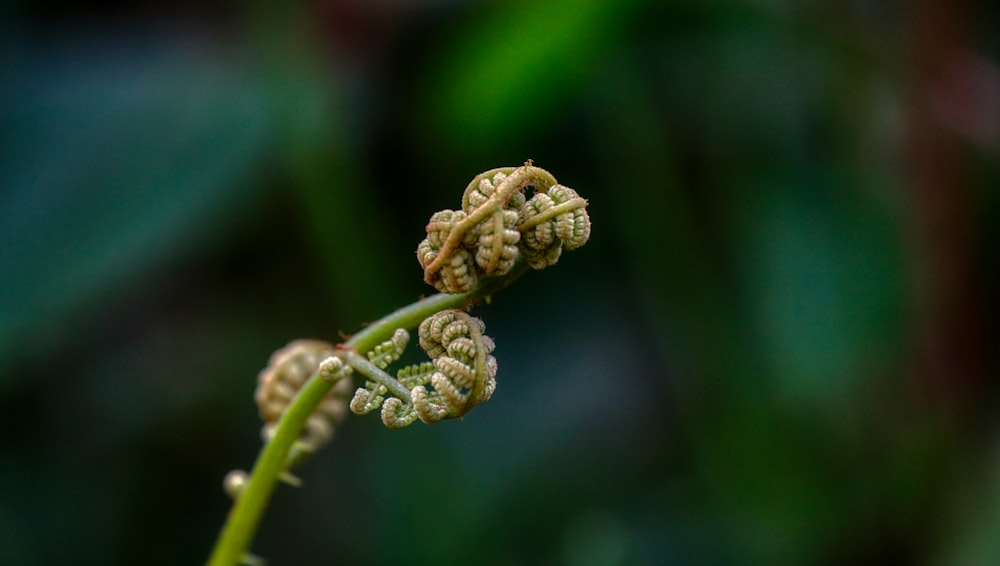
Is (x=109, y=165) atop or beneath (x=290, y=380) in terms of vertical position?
atop

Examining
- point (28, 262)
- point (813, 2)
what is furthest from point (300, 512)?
point (813, 2)

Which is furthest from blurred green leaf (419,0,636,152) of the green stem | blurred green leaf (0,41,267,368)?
the green stem

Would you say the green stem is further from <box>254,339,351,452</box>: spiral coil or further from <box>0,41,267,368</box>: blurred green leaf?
<box>0,41,267,368</box>: blurred green leaf

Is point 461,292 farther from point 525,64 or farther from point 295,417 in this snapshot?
point 525,64

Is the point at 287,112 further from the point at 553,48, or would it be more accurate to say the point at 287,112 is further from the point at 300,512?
the point at 300,512

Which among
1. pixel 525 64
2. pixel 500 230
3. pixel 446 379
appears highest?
pixel 525 64

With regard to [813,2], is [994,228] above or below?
below

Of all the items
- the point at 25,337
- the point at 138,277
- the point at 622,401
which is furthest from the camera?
the point at 622,401

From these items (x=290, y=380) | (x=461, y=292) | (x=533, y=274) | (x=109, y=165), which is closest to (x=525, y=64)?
(x=533, y=274)
